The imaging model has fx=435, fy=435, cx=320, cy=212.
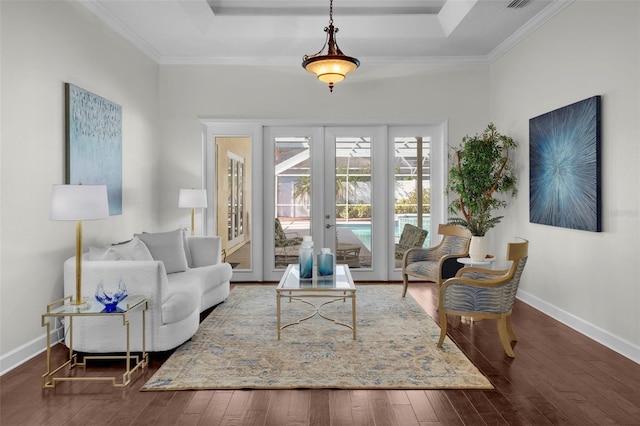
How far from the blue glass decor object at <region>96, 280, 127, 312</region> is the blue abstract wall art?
4.25 ft

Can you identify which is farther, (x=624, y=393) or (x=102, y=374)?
(x=102, y=374)

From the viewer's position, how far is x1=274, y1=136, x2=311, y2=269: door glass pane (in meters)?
6.23

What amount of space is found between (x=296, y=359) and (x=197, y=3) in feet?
12.4

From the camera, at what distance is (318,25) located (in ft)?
16.9

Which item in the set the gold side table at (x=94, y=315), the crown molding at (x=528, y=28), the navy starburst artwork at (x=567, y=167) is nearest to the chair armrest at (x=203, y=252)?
the gold side table at (x=94, y=315)

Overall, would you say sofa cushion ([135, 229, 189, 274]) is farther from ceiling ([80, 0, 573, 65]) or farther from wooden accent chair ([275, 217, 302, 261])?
ceiling ([80, 0, 573, 65])

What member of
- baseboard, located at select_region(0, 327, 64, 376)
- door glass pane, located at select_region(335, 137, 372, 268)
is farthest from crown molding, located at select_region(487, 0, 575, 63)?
baseboard, located at select_region(0, 327, 64, 376)

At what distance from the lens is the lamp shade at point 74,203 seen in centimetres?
288

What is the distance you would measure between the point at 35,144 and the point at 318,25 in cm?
329

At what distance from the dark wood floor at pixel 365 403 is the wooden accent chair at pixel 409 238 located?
299 centimetres

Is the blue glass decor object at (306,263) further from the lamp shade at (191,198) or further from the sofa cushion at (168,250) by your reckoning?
the lamp shade at (191,198)

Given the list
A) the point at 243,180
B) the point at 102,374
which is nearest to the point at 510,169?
the point at 243,180

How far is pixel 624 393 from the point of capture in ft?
9.00

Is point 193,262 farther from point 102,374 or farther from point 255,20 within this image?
point 255,20
